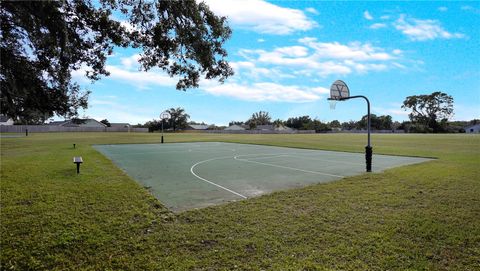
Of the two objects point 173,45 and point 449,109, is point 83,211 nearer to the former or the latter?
point 173,45

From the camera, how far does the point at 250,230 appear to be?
16.2ft

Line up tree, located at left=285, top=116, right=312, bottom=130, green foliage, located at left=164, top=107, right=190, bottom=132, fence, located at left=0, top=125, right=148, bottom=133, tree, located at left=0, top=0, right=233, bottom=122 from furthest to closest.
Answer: tree, located at left=285, top=116, right=312, bottom=130 → green foliage, located at left=164, top=107, right=190, bottom=132 → fence, located at left=0, top=125, right=148, bottom=133 → tree, located at left=0, top=0, right=233, bottom=122

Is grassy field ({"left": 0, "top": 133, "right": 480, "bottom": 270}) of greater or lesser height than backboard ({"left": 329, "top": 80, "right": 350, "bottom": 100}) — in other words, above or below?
below

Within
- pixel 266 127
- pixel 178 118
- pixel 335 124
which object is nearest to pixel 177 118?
pixel 178 118

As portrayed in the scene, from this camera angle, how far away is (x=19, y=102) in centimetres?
435

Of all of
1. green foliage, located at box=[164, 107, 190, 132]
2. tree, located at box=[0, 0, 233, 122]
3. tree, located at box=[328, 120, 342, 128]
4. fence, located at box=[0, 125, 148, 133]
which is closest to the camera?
tree, located at box=[0, 0, 233, 122]

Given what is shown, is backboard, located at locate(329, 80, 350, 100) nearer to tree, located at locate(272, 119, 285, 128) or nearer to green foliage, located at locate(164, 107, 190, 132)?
green foliage, located at locate(164, 107, 190, 132)

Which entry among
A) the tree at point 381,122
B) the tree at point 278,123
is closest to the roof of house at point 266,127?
the tree at point 278,123

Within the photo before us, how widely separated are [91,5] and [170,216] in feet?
13.9

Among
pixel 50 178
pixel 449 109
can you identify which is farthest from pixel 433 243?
pixel 449 109

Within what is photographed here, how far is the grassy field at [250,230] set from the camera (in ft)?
12.7

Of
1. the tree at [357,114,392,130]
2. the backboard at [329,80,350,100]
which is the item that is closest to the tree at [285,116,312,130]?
the tree at [357,114,392,130]

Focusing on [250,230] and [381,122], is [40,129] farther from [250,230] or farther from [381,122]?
[381,122]

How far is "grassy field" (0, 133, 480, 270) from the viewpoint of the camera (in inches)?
152
